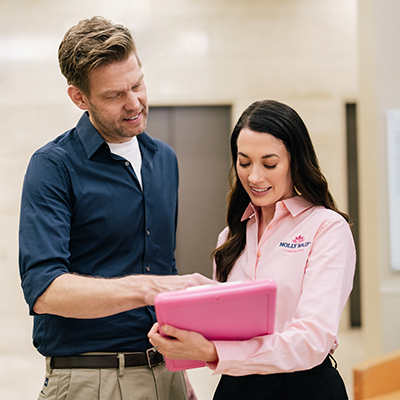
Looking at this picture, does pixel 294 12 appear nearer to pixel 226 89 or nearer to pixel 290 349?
pixel 226 89

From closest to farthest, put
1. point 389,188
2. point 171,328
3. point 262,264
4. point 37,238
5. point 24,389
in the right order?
point 171,328, point 37,238, point 262,264, point 389,188, point 24,389

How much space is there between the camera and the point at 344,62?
16.6 ft

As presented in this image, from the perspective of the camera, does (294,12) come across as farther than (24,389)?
Yes

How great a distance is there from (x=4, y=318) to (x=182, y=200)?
2.10 m

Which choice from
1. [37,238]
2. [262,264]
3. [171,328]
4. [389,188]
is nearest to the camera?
[171,328]

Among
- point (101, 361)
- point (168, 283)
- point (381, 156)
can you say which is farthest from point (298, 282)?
point (381, 156)

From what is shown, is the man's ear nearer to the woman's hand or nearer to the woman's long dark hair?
the woman's long dark hair

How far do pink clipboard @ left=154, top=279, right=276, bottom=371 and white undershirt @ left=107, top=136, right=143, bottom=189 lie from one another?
71 cm

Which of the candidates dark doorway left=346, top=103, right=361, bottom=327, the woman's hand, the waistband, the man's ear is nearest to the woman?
the woman's hand

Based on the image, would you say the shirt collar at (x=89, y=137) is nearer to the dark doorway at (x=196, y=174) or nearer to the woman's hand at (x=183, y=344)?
the woman's hand at (x=183, y=344)

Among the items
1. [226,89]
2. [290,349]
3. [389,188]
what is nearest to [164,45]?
[226,89]

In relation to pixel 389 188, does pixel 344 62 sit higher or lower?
higher

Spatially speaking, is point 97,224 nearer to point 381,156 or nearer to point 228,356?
point 228,356

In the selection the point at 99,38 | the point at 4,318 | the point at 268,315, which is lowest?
the point at 4,318
